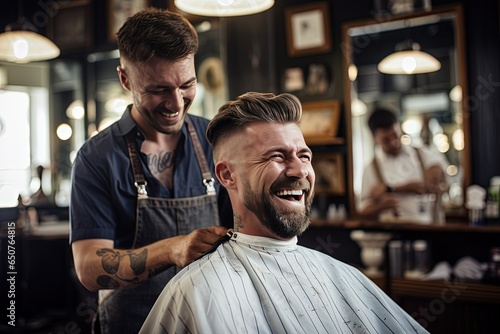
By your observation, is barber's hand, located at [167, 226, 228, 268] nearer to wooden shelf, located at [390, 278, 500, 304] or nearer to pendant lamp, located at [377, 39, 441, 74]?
wooden shelf, located at [390, 278, 500, 304]

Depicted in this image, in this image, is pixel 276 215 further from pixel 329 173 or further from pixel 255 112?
pixel 329 173

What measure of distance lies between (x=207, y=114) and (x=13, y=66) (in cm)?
239

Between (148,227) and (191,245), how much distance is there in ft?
1.10

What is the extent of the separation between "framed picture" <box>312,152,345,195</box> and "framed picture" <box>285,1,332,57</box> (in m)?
0.83

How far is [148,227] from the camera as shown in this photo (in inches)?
72.0

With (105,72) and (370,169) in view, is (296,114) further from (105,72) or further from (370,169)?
(105,72)

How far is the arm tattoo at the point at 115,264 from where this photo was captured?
1654 mm

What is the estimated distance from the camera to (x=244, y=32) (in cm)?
436

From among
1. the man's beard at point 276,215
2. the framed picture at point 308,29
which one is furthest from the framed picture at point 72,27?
the man's beard at point 276,215

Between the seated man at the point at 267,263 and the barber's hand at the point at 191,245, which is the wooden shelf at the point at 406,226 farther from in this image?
the barber's hand at the point at 191,245

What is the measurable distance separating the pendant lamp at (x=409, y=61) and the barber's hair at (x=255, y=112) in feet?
7.62

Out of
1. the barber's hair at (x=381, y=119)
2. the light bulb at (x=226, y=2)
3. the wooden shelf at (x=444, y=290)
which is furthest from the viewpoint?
the barber's hair at (x=381, y=119)

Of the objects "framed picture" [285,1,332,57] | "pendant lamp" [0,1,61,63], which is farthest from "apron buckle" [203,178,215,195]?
"framed picture" [285,1,332,57]

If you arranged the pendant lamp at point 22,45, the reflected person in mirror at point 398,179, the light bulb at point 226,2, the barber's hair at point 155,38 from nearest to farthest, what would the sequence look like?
the barber's hair at point 155,38 < the light bulb at point 226,2 < the pendant lamp at point 22,45 < the reflected person in mirror at point 398,179
